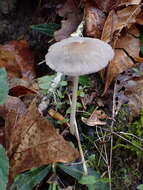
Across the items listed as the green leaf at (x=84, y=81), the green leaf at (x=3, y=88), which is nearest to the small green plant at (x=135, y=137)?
the green leaf at (x=84, y=81)

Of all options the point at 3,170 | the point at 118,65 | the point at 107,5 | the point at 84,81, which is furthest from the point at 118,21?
the point at 3,170

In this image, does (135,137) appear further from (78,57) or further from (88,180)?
(78,57)

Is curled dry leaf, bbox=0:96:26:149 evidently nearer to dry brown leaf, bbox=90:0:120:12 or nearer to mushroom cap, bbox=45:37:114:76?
mushroom cap, bbox=45:37:114:76

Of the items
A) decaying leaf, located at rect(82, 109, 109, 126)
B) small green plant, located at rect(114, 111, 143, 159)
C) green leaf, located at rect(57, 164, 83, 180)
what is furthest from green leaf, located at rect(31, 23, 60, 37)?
green leaf, located at rect(57, 164, 83, 180)

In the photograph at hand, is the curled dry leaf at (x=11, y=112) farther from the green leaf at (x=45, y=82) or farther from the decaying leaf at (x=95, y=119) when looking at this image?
the decaying leaf at (x=95, y=119)

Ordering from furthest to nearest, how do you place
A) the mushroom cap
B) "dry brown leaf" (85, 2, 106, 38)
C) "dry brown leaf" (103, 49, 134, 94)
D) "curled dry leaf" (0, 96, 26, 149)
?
1. "dry brown leaf" (85, 2, 106, 38)
2. "dry brown leaf" (103, 49, 134, 94)
3. "curled dry leaf" (0, 96, 26, 149)
4. the mushroom cap
